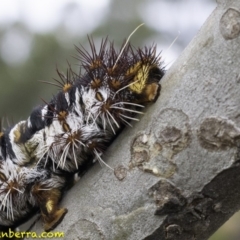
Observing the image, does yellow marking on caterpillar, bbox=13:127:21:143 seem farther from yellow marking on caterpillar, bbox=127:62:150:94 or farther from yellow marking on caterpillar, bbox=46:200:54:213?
yellow marking on caterpillar, bbox=127:62:150:94

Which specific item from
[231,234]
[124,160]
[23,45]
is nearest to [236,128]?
[124,160]

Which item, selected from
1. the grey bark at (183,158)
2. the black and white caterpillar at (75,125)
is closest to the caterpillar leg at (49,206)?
the black and white caterpillar at (75,125)

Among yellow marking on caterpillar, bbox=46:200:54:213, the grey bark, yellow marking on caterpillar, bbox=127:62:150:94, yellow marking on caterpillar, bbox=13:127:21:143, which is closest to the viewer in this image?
the grey bark

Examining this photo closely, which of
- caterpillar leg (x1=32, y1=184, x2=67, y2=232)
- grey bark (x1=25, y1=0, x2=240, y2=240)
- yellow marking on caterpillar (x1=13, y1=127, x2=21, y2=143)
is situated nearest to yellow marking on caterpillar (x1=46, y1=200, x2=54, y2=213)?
caterpillar leg (x1=32, y1=184, x2=67, y2=232)

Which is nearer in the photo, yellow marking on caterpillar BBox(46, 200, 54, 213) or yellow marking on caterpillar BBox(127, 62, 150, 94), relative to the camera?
yellow marking on caterpillar BBox(127, 62, 150, 94)

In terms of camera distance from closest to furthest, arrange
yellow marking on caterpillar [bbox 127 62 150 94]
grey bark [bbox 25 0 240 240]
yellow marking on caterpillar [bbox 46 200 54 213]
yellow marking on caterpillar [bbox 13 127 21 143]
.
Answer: grey bark [bbox 25 0 240 240] < yellow marking on caterpillar [bbox 127 62 150 94] < yellow marking on caterpillar [bbox 46 200 54 213] < yellow marking on caterpillar [bbox 13 127 21 143]

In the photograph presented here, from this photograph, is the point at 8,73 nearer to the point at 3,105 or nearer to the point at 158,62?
the point at 3,105
